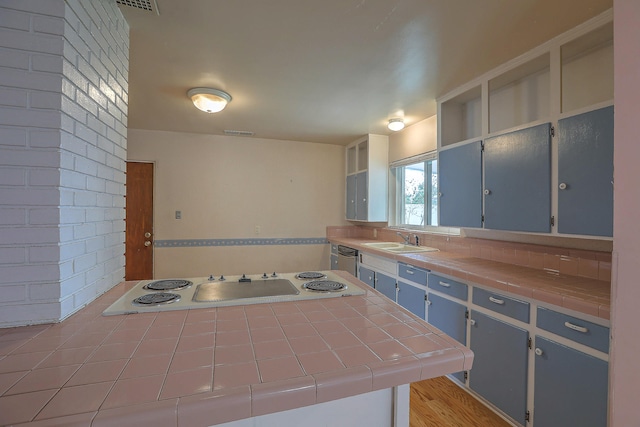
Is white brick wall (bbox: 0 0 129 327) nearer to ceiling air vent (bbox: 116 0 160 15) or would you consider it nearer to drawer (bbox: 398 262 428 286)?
ceiling air vent (bbox: 116 0 160 15)

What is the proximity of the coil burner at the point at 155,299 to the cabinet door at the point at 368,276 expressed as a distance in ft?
7.47

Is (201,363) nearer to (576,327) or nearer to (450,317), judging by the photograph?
(576,327)

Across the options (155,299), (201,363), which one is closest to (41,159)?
(155,299)

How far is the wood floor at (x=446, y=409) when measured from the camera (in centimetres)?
172

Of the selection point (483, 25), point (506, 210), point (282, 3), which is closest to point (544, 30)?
point (483, 25)

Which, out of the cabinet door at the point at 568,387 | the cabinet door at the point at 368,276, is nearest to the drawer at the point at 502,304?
the cabinet door at the point at 568,387

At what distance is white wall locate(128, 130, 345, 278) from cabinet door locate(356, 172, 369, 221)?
498mm

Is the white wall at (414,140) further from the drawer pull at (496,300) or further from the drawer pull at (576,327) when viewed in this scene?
the drawer pull at (576,327)

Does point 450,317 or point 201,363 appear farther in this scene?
point 450,317

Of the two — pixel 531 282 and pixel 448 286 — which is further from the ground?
pixel 531 282

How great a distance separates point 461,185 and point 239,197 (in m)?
2.81

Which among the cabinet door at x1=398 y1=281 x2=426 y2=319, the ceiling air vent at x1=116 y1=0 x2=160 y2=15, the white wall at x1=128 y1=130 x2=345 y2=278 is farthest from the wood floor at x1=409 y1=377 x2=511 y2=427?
the ceiling air vent at x1=116 y1=0 x2=160 y2=15

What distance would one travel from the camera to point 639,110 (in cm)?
70

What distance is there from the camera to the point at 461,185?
2.32 m
